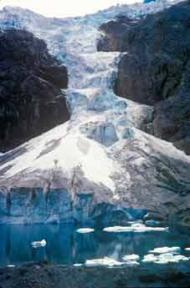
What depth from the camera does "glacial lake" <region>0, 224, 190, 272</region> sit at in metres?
55.3

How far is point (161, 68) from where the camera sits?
114 meters

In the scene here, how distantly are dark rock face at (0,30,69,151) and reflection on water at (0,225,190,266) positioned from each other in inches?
1293

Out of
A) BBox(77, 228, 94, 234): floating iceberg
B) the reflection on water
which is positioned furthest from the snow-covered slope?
the reflection on water

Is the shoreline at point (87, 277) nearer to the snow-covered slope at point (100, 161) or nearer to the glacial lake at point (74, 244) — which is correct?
the glacial lake at point (74, 244)

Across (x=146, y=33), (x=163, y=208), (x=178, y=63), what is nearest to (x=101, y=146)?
(x=163, y=208)

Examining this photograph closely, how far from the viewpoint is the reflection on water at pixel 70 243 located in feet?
184

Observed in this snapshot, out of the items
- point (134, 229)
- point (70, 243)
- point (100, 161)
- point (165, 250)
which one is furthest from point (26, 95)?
point (165, 250)

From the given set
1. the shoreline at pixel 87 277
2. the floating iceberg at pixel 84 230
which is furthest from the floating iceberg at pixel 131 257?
the floating iceberg at pixel 84 230

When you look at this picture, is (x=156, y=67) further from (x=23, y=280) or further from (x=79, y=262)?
(x=23, y=280)

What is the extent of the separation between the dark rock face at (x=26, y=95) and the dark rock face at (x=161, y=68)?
13.1 m

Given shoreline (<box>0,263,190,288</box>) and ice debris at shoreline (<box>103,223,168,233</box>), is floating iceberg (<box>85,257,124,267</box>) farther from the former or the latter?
ice debris at shoreline (<box>103,223,168,233</box>)

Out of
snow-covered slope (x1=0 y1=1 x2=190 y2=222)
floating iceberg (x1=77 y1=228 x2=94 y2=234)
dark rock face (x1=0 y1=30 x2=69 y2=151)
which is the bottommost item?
floating iceberg (x1=77 y1=228 x2=94 y2=234)

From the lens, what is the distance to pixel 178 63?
113m

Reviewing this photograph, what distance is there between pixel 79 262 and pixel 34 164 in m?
37.4
